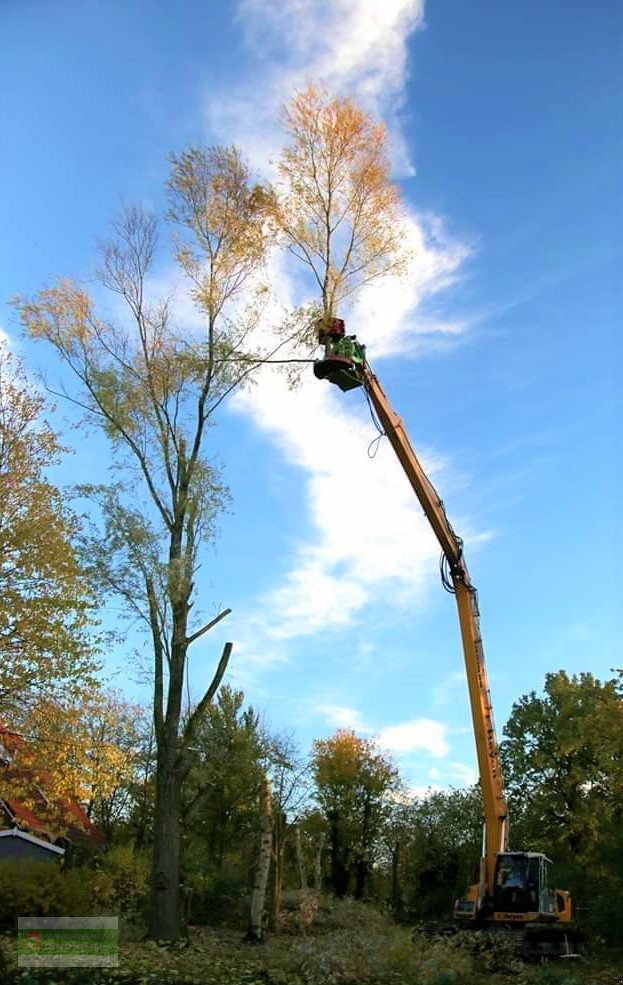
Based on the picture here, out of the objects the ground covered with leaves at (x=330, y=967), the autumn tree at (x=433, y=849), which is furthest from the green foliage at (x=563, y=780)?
the ground covered with leaves at (x=330, y=967)

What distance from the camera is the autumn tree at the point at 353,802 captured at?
43250 millimetres

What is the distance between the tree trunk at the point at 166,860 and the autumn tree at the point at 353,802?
30.1 m

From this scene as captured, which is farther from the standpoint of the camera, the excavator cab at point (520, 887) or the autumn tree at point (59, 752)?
the excavator cab at point (520, 887)

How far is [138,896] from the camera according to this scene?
24.0 meters

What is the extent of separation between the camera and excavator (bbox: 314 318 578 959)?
555 inches

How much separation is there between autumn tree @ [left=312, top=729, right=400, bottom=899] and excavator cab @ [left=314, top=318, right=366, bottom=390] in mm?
34039

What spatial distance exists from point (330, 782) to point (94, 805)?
14567 millimetres

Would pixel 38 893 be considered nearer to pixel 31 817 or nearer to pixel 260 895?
pixel 260 895

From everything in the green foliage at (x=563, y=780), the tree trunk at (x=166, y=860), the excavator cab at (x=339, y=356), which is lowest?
the tree trunk at (x=166, y=860)

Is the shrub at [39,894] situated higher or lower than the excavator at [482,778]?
lower

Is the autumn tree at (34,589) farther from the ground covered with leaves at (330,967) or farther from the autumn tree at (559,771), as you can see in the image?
the autumn tree at (559,771)

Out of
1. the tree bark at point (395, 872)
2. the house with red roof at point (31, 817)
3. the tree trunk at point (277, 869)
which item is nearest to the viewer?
A: the house with red roof at point (31, 817)

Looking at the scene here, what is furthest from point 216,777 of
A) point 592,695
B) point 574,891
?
point 592,695

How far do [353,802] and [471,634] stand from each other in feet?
106
